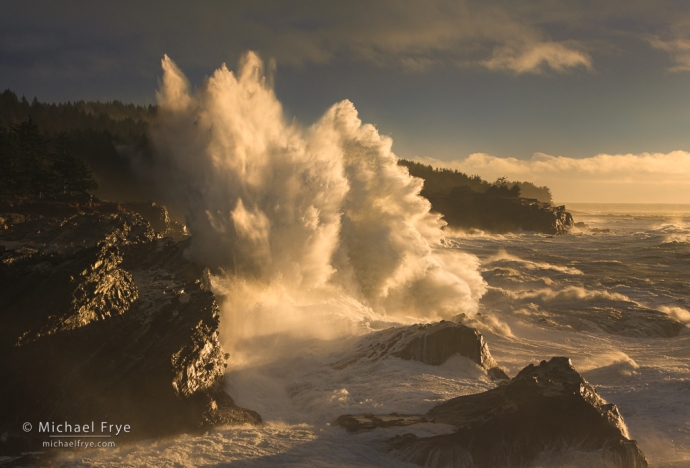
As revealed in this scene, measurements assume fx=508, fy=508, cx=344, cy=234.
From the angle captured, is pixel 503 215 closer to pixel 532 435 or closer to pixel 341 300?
pixel 341 300

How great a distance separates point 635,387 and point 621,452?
4.24 metres

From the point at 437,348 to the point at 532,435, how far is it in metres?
3.85

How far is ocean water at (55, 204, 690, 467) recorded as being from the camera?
27.9 feet

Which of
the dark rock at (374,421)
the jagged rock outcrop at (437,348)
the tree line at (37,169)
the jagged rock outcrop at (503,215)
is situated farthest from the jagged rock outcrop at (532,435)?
the jagged rock outcrop at (503,215)

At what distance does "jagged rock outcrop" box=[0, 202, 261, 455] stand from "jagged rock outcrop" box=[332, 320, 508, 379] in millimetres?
3502

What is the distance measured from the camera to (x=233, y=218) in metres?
16.7

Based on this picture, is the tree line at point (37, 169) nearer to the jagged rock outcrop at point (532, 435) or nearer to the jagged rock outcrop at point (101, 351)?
the jagged rock outcrop at point (101, 351)

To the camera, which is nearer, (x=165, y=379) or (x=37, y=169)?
(x=165, y=379)

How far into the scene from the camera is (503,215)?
64812 mm

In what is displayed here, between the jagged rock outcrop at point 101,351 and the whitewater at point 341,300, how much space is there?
→ 0.67 m

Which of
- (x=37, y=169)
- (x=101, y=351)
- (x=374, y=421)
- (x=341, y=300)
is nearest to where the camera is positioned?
(x=374, y=421)

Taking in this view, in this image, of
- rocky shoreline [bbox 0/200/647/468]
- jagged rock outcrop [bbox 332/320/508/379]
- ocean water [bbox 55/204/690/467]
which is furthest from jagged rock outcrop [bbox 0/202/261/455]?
jagged rock outcrop [bbox 332/320/508/379]

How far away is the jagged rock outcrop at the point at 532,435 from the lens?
8062 millimetres

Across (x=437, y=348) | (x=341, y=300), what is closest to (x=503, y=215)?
(x=341, y=300)
